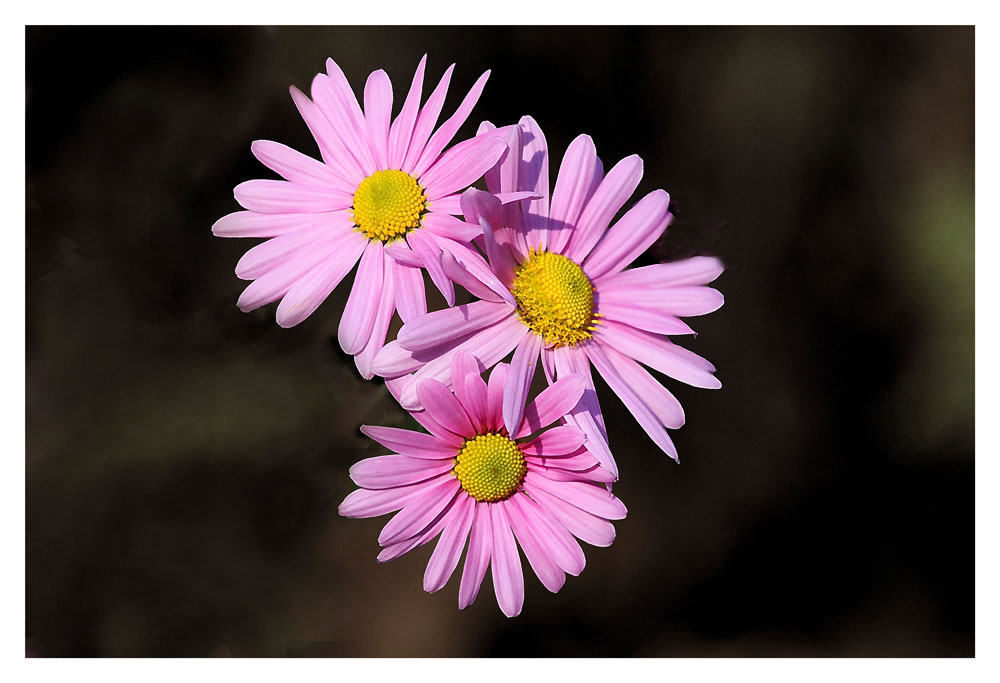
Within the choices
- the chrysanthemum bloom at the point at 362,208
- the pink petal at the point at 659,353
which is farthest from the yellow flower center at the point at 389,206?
the pink petal at the point at 659,353

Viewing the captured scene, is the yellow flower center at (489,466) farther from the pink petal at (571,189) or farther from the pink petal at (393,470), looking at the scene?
the pink petal at (571,189)

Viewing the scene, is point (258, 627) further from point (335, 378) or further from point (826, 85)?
point (826, 85)

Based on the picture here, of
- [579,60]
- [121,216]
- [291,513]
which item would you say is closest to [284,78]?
[121,216]

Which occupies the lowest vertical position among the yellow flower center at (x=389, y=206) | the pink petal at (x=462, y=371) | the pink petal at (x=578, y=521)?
the pink petal at (x=578, y=521)

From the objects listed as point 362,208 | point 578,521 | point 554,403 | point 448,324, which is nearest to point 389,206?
point 362,208
